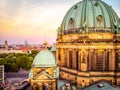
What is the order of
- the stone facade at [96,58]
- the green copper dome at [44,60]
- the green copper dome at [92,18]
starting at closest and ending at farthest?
the green copper dome at [44,60] → the stone facade at [96,58] → the green copper dome at [92,18]

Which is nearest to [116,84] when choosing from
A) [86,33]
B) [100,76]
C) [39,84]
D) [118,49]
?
[100,76]

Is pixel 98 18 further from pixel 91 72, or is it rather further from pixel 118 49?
pixel 91 72

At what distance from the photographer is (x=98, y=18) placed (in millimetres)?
7969

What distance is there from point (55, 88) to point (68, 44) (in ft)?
6.20

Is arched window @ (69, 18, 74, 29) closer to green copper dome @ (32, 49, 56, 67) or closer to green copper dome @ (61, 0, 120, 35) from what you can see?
green copper dome @ (61, 0, 120, 35)

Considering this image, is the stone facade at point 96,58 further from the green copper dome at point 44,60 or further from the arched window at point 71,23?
the green copper dome at point 44,60

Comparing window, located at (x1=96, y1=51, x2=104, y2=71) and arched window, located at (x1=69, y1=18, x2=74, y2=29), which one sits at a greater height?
arched window, located at (x1=69, y1=18, x2=74, y2=29)

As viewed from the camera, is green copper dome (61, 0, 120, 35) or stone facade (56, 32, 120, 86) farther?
green copper dome (61, 0, 120, 35)

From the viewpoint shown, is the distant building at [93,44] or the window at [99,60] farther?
the window at [99,60]

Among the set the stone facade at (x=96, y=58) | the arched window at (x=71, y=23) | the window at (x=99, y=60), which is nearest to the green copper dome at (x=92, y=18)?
the arched window at (x=71, y=23)

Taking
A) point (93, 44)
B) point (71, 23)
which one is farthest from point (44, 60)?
point (71, 23)

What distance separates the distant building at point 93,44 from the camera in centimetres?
764

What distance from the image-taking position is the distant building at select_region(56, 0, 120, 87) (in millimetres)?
7641

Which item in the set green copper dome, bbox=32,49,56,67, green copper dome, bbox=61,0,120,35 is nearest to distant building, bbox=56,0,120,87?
green copper dome, bbox=61,0,120,35
